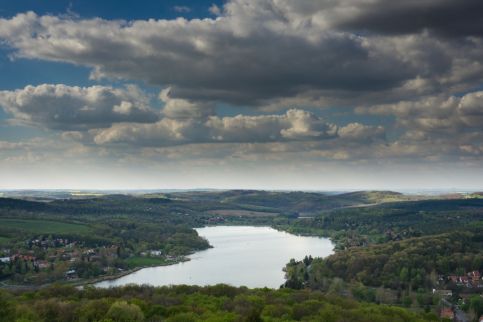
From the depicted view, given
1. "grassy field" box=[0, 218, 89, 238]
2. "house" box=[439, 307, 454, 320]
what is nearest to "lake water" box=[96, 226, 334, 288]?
"house" box=[439, 307, 454, 320]

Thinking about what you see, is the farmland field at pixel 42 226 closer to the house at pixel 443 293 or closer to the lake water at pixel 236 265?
the lake water at pixel 236 265

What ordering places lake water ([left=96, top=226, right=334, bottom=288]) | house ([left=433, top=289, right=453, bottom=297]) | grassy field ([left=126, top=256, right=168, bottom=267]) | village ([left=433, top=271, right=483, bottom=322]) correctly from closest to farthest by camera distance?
village ([left=433, top=271, right=483, bottom=322]) → house ([left=433, top=289, right=453, bottom=297]) → lake water ([left=96, top=226, right=334, bottom=288]) → grassy field ([left=126, top=256, right=168, bottom=267])

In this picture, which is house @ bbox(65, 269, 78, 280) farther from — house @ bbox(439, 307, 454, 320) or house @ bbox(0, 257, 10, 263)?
house @ bbox(439, 307, 454, 320)

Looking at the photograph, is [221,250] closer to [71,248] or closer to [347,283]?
[71,248]

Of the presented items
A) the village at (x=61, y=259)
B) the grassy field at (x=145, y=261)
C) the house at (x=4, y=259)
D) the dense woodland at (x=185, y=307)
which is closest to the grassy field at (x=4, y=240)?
the village at (x=61, y=259)

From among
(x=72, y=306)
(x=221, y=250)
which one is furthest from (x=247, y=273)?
(x=72, y=306)

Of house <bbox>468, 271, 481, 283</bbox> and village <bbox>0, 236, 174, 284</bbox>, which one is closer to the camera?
house <bbox>468, 271, 481, 283</bbox>
